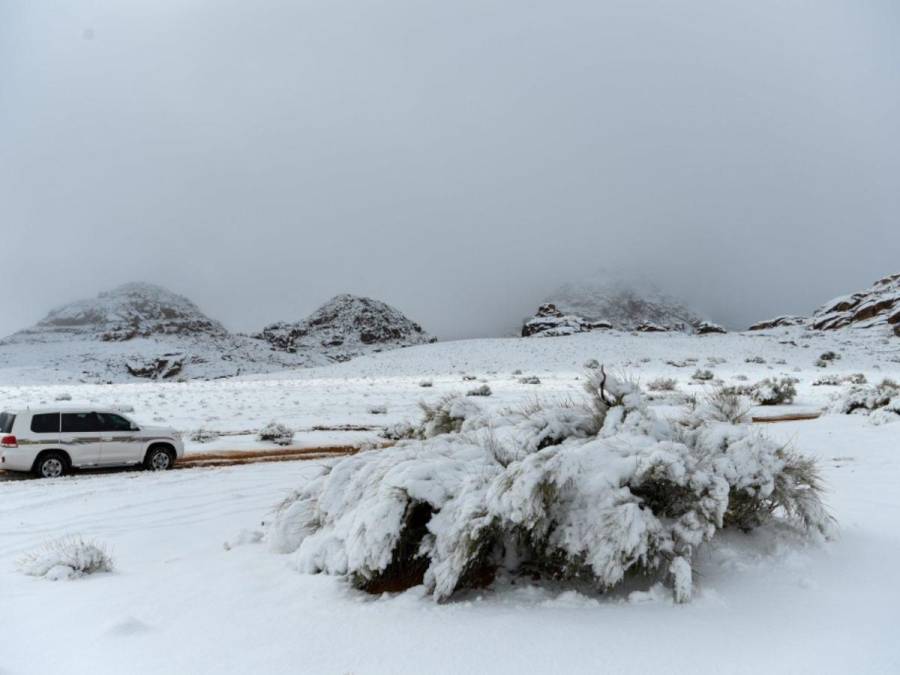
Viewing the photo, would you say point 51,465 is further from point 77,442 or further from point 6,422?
point 6,422

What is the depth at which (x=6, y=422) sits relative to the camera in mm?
13461

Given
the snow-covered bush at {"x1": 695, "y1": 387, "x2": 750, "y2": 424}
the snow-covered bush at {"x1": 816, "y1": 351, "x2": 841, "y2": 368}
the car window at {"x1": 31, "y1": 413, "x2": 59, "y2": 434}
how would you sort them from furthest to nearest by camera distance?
the snow-covered bush at {"x1": 816, "y1": 351, "x2": 841, "y2": 368} → the car window at {"x1": 31, "y1": 413, "x2": 59, "y2": 434} → the snow-covered bush at {"x1": 695, "y1": 387, "x2": 750, "y2": 424}

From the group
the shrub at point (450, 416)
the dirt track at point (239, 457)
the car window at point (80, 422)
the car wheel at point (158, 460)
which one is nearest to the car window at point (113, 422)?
the car window at point (80, 422)

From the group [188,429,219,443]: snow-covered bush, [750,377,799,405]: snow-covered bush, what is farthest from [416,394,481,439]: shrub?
[750,377,799,405]: snow-covered bush

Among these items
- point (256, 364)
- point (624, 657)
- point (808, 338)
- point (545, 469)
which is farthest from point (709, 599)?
point (256, 364)

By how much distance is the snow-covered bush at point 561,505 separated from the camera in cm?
464

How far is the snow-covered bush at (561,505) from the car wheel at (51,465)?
10669 millimetres

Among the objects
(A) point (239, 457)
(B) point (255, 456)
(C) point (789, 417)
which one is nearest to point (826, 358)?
(C) point (789, 417)

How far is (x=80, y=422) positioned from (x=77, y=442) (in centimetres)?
47

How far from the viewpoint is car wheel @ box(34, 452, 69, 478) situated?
1342 centimetres

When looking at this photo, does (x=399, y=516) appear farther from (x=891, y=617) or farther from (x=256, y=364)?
(x=256, y=364)

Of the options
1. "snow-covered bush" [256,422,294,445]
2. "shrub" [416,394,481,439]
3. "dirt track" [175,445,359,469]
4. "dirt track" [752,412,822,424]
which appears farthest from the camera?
"dirt track" [752,412,822,424]

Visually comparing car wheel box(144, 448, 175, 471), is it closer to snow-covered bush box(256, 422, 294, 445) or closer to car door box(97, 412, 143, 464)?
car door box(97, 412, 143, 464)

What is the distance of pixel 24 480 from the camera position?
42.5 ft
